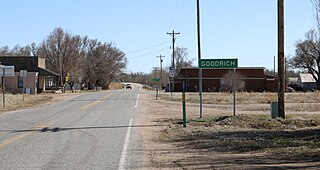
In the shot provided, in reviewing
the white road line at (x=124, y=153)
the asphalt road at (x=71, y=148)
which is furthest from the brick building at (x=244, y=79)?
the white road line at (x=124, y=153)

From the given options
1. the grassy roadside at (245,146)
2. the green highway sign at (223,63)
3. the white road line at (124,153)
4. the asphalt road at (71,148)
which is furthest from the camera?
the green highway sign at (223,63)

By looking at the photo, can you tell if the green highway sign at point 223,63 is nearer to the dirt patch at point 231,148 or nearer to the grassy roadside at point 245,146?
the grassy roadside at point 245,146

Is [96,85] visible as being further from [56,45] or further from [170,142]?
[170,142]

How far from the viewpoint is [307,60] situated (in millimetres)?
101688

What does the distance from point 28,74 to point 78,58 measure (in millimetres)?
30623

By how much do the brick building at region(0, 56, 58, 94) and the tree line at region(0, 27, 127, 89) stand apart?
12.4 m

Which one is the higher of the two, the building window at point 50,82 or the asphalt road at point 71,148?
the building window at point 50,82

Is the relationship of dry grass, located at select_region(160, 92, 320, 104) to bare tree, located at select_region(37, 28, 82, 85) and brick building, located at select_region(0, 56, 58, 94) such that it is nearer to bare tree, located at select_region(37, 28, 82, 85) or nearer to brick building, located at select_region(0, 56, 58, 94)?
brick building, located at select_region(0, 56, 58, 94)

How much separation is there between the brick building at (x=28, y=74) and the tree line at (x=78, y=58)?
1239 cm

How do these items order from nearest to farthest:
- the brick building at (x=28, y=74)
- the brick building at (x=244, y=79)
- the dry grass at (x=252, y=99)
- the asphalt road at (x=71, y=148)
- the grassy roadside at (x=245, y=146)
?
the grassy roadside at (x=245, y=146), the asphalt road at (x=71, y=148), the dry grass at (x=252, y=99), the brick building at (x=28, y=74), the brick building at (x=244, y=79)

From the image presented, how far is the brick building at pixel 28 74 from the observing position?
69.4m

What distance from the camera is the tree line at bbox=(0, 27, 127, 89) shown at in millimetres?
95500

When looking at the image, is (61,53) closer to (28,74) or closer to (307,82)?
(28,74)

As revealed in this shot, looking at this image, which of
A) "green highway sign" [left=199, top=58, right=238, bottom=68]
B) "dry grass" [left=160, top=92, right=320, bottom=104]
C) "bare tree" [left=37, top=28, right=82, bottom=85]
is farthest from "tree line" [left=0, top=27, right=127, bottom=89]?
"green highway sign" [left=199, top=58, right=238, bottom=68]
